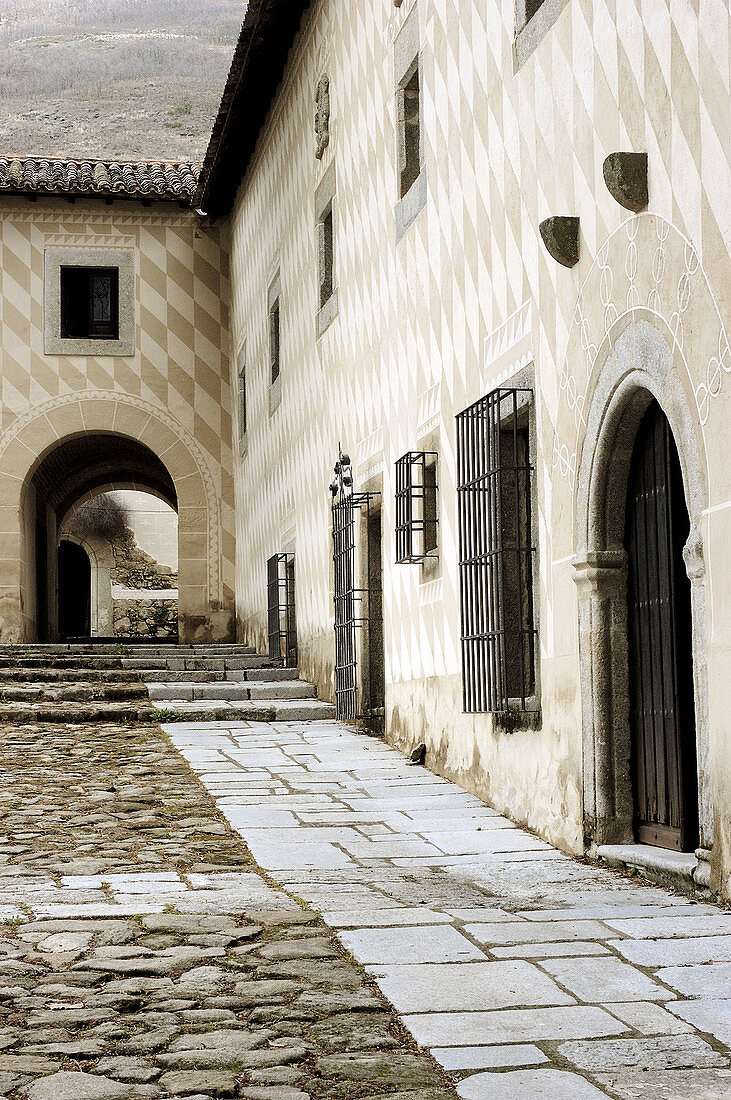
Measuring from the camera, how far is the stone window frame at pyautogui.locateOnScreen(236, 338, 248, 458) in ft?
54.8

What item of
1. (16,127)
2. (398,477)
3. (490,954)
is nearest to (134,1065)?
(490,954)

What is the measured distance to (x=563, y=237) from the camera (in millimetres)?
5527

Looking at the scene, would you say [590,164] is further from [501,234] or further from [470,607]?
[470,607]

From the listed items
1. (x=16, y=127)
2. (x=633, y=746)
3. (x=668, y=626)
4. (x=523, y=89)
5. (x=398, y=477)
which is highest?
(x=16, y=127)

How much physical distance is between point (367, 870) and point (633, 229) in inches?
104

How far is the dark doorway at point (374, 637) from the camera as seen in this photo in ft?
32.7

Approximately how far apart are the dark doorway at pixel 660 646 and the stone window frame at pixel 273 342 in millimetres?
9258

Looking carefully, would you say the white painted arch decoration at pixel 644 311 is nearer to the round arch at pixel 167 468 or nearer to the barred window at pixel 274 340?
the barred window at pixel 274 340

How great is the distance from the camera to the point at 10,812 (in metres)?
6.52

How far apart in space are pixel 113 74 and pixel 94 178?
219 ft

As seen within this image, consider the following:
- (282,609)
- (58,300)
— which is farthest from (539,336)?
(58,300)

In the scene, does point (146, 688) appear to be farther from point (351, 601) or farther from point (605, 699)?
point (605, 699)

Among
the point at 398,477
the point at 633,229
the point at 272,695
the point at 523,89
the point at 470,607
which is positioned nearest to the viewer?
the point at 633,229

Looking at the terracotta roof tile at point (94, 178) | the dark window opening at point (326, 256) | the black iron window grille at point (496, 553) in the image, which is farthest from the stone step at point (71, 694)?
the terracotta roof tile at point (94, 178)
